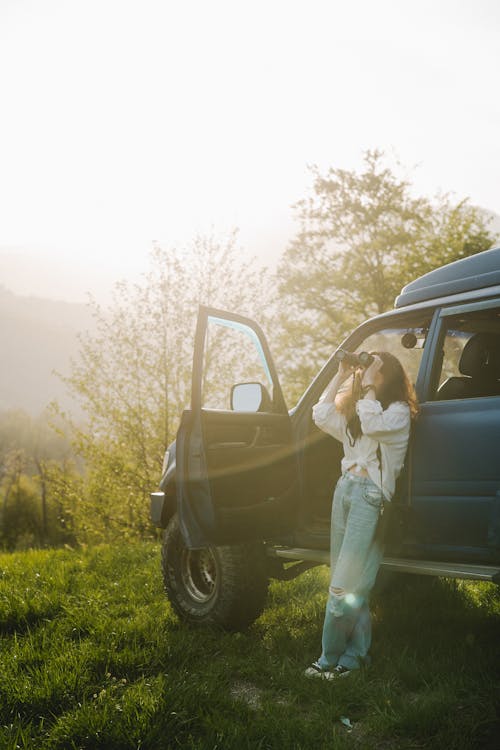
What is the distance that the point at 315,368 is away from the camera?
1014 inches

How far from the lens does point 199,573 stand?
518 centimetres

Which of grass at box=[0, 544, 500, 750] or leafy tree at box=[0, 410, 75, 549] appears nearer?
grass at box=[0, 544, 500, 750]

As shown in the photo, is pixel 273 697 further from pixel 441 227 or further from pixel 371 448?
pixel 441 227

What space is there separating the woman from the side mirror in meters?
0.80

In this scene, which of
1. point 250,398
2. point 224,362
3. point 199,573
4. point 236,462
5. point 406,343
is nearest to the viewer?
point 236,462

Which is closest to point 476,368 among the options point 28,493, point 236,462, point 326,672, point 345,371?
point 345,371

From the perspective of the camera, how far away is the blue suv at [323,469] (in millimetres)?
3744

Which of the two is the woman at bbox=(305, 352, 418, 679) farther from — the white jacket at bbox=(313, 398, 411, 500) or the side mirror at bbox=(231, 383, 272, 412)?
the side mirror at bbox=(231, 383, 272, 412)

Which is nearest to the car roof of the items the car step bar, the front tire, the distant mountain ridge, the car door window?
the car step bar

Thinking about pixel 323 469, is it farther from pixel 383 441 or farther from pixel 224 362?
pixel 224 362

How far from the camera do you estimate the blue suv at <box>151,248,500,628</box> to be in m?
3.74

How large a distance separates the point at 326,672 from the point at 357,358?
1.73 meters

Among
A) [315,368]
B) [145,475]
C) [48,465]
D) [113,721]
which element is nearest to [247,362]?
[145,475]

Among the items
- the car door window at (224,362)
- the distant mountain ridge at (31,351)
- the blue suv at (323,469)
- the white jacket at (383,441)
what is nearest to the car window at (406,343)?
the blue suv at (323,469)
